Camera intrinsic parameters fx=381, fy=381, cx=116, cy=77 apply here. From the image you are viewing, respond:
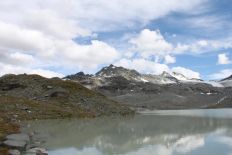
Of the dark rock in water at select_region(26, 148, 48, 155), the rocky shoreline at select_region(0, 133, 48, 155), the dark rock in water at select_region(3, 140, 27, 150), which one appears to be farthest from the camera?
the dark rock in water at select_region(3, 140, 27, 150)

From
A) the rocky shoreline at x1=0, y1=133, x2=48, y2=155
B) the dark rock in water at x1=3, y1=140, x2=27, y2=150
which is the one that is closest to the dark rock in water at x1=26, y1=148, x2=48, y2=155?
the rocky shoreline at x1=0, y1=133, x2=48, y2=155

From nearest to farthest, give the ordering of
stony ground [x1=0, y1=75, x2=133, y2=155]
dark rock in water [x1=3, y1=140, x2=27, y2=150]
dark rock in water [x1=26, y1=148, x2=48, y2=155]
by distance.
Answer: dark rock in water [x1=26, y1=148, x2=48, y2=155] < dark rock in water [x1=3, y1=140, x2=27, y2=150] < stony ground [x1=0, y1=75, x2=133, y2=155]

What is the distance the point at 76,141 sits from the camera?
39.5m

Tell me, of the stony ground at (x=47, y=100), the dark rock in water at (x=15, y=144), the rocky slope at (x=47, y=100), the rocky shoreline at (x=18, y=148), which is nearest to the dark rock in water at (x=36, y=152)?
the rocky shoreline at (x=18, y=148)

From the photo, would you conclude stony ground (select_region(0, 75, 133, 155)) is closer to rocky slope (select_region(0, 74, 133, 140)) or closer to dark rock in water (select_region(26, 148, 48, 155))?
rocky slope (select_region(0, 74, 133, 140))

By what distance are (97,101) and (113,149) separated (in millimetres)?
68632

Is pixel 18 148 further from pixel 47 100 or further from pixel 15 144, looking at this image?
pixel 47 100

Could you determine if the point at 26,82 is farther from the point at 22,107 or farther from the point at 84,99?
the point at 22,107

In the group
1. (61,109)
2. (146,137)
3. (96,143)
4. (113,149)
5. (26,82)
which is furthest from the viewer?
(26,82)

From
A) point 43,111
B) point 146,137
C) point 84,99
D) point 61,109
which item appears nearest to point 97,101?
point 84,99

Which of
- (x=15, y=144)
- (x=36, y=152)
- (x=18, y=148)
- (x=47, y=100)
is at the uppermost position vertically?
(x=47, y=100)

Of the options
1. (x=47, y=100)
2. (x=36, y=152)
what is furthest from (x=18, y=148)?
(x=47, y=100)

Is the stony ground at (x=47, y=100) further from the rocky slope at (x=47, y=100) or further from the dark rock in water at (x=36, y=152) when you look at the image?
the dark rock in water at (x=36, y=152)

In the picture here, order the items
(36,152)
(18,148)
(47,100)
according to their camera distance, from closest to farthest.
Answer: (36,152)
(18,148)
(47,100)
